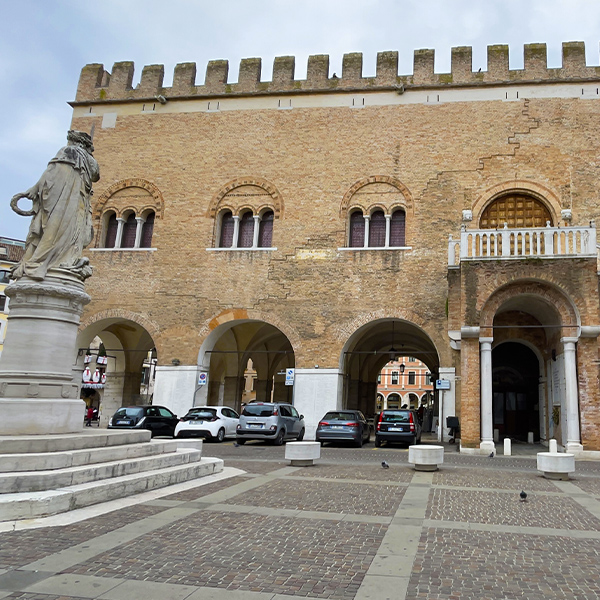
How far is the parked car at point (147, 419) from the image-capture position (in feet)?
59.1

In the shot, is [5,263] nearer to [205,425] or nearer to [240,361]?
[240,361]

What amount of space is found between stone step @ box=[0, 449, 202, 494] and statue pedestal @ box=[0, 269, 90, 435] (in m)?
0.84

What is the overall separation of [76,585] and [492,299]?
1445 cm

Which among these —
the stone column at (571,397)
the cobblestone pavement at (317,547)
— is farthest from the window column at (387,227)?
the cobblestone pavement at (317,547)

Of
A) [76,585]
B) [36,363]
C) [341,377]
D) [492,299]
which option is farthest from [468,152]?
[76,585]

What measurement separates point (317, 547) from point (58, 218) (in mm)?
5866

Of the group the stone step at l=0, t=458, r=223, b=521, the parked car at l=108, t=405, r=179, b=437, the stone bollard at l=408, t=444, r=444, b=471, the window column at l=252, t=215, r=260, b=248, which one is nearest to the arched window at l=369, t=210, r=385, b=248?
the window column at l=252, t=215, r=260, b=248

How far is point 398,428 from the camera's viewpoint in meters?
17.8

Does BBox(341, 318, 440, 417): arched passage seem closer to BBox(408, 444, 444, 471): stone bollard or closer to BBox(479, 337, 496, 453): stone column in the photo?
BBox(479, 337, 496, 453): stone column

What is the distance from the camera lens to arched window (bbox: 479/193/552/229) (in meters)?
20.0

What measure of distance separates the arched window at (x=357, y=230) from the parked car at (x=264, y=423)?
6.76 m

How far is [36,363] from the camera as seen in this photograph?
753 centimetres

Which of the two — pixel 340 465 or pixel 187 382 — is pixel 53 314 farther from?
pixel 187 382

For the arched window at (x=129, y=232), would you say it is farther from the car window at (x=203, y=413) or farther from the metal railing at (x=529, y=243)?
the metal railing at (x=529, y=243)
